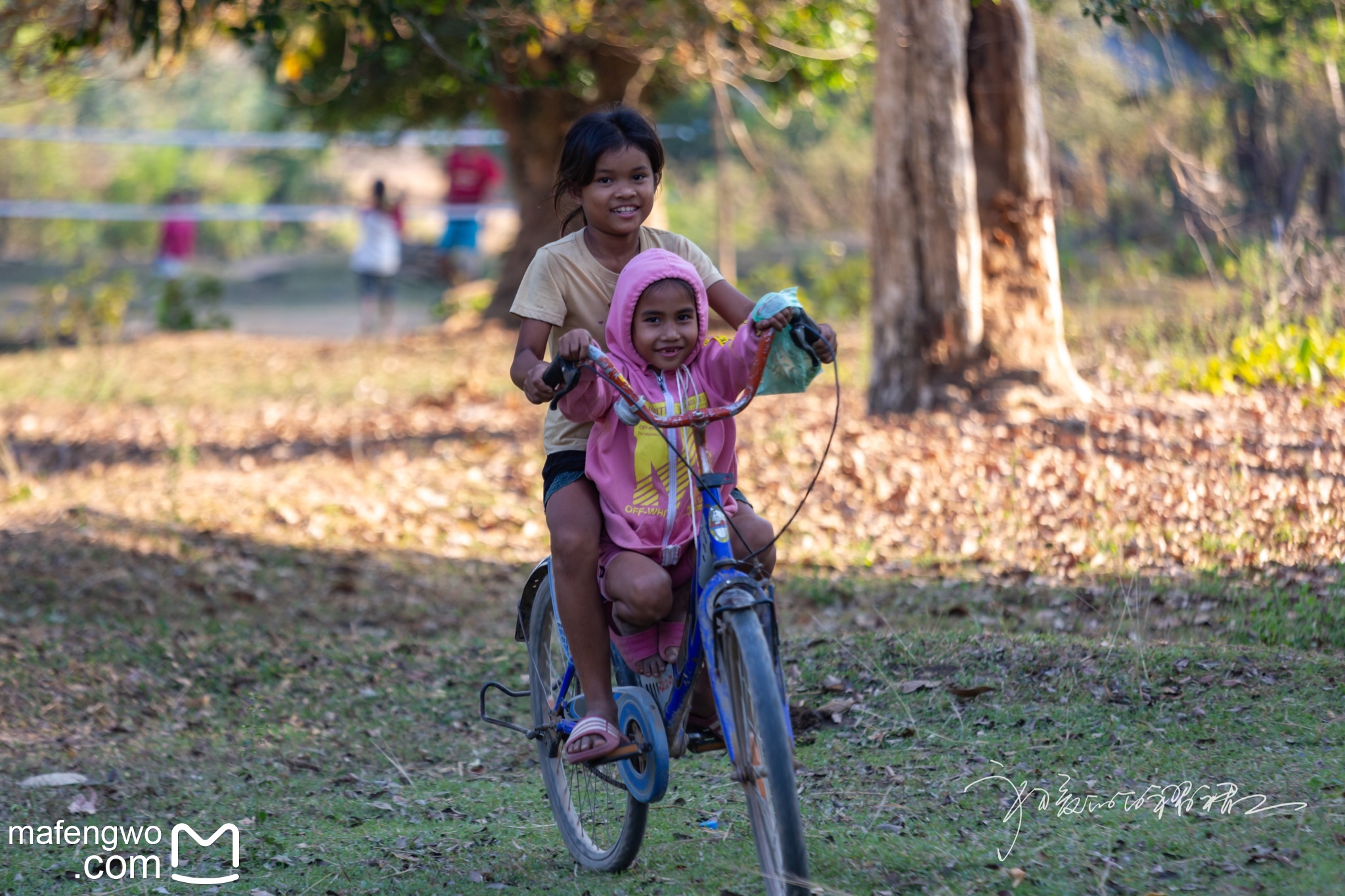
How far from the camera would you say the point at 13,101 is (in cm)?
959

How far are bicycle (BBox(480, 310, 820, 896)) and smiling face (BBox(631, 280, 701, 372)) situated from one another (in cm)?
18

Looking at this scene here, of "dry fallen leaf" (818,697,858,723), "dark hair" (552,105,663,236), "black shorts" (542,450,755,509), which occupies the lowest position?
"dry fallen leaf" (818,697,858,723)

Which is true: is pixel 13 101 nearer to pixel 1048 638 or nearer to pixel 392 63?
pixel 392 63

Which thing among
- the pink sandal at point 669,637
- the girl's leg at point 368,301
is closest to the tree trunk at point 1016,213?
the pink sandal at point 669,637

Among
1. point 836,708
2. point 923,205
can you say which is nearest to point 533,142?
point 923,205

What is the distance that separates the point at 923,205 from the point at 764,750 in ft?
22.1

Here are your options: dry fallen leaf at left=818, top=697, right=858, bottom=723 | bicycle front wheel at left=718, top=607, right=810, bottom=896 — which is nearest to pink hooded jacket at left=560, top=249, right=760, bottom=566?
bicycle front wheel at left=718, top=607, right=810, bottom=896

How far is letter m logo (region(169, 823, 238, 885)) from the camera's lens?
13.2 ft

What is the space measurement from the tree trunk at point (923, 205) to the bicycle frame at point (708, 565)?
608cm

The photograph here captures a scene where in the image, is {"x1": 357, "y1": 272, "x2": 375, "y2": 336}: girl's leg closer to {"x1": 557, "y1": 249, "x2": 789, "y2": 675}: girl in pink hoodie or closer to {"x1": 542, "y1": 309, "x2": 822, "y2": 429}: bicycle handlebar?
{"x1": 557, "y1": 249, "x2": 789, "y2": 675}: girl in pink hoodie

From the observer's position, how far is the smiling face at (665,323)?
11.5 feet

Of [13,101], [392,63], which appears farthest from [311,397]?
[13,101]

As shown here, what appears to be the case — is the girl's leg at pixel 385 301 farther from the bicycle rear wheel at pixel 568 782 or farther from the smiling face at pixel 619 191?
the smiling face at pixel 619 191
